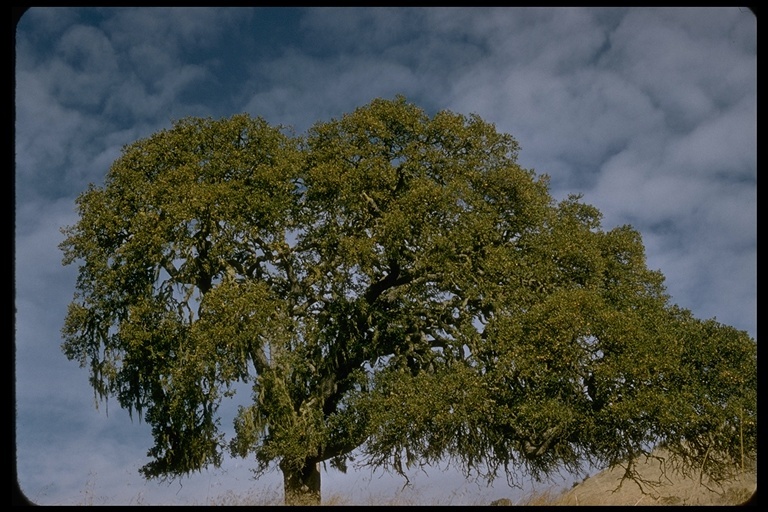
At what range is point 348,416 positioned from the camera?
2102cm

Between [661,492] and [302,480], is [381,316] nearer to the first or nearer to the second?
[302,480]

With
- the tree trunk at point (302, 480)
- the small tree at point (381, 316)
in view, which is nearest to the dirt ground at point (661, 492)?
the small tree at point (381, 316)

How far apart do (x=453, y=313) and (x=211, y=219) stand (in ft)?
28.7

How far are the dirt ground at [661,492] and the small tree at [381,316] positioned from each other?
39.7 inches

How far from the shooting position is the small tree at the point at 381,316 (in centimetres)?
1844

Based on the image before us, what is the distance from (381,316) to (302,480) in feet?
19.2

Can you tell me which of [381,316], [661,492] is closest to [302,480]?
[381,316]

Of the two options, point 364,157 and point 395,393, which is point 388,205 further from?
point 395,393

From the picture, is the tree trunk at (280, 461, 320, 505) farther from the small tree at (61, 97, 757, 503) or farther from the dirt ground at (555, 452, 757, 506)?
the dirt ground at (555, 452, 757, 506)

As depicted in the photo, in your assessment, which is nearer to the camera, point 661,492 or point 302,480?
point 661,492

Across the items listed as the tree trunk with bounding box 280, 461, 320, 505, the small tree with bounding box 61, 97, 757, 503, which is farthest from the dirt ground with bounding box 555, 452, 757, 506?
the tree trunk with bounding box 280, 461, 320, 505

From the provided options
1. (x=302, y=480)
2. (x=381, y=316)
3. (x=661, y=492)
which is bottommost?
(x=661, y=492)

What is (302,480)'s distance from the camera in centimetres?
2188

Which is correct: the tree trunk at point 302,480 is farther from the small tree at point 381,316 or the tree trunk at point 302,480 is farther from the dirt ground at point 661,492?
the dirt ground at point 661,492
